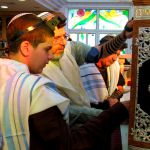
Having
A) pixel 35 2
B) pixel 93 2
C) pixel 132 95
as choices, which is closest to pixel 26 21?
pixel 132 95

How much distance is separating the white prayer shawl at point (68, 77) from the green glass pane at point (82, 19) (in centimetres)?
819

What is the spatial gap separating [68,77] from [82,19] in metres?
8.39

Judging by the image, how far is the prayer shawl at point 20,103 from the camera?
0.99 m

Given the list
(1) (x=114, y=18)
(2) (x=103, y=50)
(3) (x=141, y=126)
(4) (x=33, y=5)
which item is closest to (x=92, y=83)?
(2) (x=103, y=50)

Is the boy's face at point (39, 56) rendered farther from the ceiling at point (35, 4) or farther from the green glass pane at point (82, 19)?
the green glass pane at point (82, 19)

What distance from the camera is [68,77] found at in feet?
5.18

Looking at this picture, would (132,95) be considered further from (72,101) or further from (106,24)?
(106,24)

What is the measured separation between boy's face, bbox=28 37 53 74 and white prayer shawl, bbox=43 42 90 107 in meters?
0.36

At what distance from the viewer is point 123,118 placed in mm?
1118

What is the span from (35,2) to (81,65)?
22.1 feet

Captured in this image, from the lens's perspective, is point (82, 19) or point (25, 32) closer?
point (25, 32)

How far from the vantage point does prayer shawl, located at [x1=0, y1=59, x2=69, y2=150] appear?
986mm

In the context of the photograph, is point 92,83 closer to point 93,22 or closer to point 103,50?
point 103,50

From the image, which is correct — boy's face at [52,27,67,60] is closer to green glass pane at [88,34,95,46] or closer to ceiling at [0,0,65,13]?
ceiling at [0,0,65,13]
